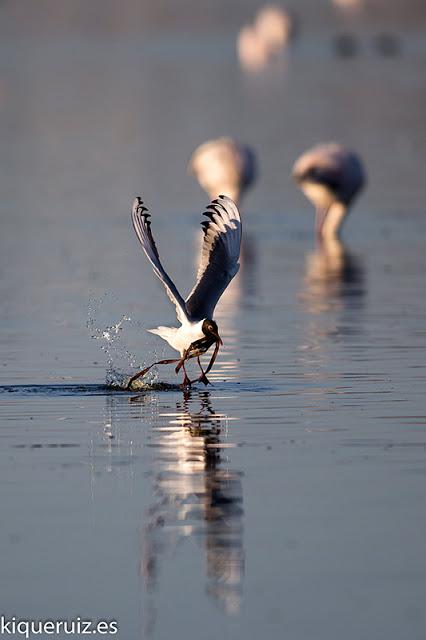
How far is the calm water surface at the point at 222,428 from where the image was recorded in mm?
10367

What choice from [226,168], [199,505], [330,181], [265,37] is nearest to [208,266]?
[199,505]

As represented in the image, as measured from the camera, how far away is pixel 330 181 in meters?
35.6

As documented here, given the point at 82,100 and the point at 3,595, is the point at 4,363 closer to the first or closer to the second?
the point at 3,595

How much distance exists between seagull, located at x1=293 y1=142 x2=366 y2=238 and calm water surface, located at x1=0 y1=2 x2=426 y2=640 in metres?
0.44

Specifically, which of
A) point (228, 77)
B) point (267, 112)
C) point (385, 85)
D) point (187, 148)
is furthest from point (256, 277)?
point (228, 77)

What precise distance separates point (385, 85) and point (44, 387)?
228ft

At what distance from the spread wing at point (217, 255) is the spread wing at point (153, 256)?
21 cm

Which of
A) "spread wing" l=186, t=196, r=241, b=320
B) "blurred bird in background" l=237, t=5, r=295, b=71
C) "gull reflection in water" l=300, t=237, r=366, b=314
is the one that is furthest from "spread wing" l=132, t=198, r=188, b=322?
"blurred bird in background" l=237, t=5, r=295, b=71

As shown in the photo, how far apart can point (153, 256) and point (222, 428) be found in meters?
2.28

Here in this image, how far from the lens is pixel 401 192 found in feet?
136

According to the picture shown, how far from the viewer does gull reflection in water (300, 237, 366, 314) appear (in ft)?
78.1

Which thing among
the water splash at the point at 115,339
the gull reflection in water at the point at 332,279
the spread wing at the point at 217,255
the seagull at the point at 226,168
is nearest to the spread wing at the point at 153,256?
the spread wing at the point at 217,255

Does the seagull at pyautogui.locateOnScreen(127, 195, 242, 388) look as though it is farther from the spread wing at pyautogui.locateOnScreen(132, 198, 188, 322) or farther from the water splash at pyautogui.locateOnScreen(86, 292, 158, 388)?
the water splash at pyautogui.locateOnScreen(86, 292, 158, 388)

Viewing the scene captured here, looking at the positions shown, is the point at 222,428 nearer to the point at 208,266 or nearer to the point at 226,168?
the point at 208,266
